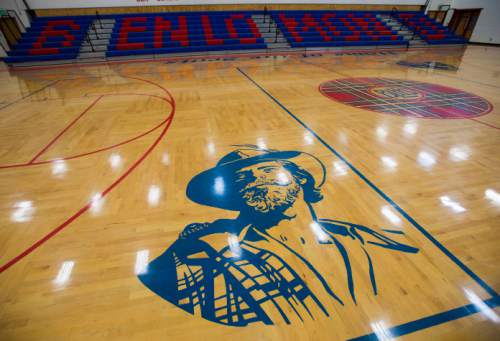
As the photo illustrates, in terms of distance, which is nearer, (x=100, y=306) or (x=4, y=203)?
(x=100, y=306)

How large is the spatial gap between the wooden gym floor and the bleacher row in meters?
7.24

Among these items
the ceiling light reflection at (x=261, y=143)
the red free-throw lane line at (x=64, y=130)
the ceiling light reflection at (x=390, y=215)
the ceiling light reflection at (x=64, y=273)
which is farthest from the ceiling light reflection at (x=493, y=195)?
the red free-throw lane line at (x=64, y=130)

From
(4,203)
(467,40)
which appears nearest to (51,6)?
(4,203)

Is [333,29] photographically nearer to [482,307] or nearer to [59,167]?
[59,167]

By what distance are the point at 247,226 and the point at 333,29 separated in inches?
569

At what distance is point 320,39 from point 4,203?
13539 millimetres

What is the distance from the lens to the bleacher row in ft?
35.1

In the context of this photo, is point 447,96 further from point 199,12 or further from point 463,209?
point 199,12

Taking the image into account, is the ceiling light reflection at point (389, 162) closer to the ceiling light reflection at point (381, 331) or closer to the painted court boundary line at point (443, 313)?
the painted court boundary line at point (443, 313)

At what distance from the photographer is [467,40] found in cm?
1570

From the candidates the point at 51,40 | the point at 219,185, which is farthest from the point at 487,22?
the point at 51,40

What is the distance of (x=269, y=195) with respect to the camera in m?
2.71

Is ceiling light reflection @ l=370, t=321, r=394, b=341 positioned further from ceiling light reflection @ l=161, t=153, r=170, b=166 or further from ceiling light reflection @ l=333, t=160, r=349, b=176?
ceiling light reflection @ l=161, t=153, r=170, b=166

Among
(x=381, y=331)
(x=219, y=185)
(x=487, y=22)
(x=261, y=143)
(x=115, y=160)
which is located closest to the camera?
(x=381, y=331)
